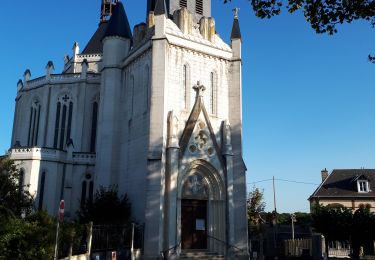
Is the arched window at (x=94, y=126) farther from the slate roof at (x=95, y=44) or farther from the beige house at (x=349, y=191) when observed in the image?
the beige house at (x=349, y=191)

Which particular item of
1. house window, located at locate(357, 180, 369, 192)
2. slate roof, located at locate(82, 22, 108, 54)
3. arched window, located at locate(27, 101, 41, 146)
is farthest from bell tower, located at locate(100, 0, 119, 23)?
house window, located at locate(357, 180, 369, 192)

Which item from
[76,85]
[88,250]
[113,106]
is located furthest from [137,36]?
[88,250]

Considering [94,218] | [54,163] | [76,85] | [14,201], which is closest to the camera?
[14,201]

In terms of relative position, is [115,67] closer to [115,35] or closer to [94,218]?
[115,35]

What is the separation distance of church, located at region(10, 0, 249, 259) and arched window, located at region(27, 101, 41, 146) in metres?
5.94

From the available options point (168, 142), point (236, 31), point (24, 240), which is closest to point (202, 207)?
point (168, 142)

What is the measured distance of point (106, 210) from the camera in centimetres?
2533

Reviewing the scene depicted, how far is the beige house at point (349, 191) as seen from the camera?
45.4m

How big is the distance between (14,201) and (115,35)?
1462cm

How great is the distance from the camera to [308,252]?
96.0 feet

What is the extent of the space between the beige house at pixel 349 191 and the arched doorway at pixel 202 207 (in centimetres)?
2182

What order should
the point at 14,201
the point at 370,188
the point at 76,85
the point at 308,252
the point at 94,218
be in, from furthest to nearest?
the point at 370,188 → the point at 76,85 → the point at 308,252 → the point at 94,218 → the point at 14,201

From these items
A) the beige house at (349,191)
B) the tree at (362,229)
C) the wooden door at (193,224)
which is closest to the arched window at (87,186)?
the wooden door at (193,224)

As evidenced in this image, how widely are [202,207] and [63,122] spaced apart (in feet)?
53.5
